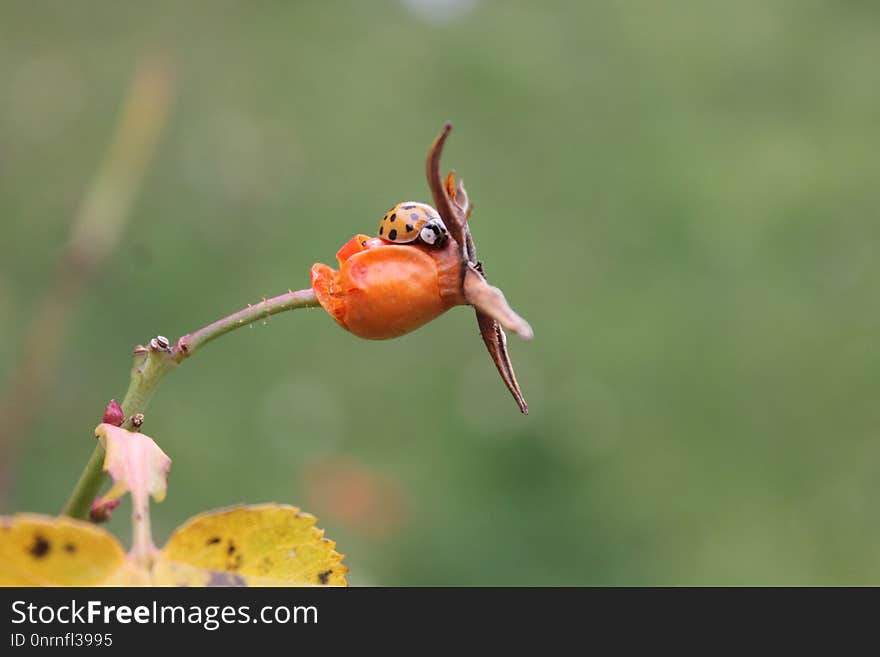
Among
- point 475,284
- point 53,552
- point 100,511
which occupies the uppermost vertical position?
point 475,284

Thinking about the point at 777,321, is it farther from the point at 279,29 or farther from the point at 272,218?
the point at 279,29

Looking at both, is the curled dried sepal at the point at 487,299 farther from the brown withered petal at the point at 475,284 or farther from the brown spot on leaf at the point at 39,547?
the brown spot on leaf at the point at 39,547

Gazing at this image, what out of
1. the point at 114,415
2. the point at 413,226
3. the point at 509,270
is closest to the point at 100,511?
the point at 114,415

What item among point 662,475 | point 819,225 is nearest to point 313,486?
point 662,475

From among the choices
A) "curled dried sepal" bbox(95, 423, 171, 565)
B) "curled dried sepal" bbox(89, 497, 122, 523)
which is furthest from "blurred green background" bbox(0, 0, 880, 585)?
"curled dried sepal" bbox(95, 423, 171, 565)

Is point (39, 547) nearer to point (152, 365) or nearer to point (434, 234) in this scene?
point (152, 365)

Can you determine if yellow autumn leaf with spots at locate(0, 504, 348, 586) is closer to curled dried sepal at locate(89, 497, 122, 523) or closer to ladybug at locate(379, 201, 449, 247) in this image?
curled dried sepal at locate(89, 497, 122, 523)
